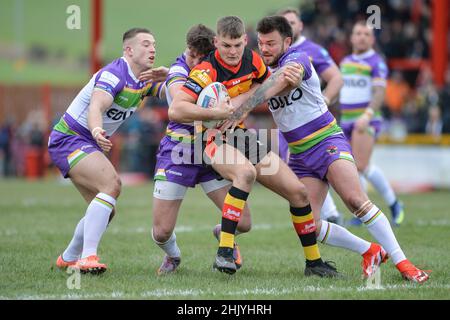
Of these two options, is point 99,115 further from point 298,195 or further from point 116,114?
point 298,195

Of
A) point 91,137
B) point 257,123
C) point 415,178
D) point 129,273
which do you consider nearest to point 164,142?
point 91,137

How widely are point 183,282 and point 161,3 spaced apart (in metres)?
36.0

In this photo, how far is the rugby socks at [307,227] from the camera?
23.2ft

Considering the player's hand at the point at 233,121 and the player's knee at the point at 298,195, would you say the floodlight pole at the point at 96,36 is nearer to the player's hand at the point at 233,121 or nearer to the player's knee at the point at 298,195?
the player's hand at the point at 233,121

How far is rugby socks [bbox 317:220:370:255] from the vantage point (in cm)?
721

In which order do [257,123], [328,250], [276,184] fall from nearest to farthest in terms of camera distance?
[276,184], [328,250], [257,123]

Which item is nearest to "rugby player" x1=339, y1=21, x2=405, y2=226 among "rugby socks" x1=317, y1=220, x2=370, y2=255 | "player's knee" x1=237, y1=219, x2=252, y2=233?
"player's knee" x1=237, y1=219, x2=252, y2=233

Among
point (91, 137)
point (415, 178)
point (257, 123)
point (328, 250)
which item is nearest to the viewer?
point (91, 137)

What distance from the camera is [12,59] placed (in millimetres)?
39469

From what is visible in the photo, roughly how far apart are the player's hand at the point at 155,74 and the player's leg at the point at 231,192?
1.11m

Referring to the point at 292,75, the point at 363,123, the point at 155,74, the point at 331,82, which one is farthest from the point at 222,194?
the point at 363,123

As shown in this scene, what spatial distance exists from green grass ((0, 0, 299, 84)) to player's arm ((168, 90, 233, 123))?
98.1ft

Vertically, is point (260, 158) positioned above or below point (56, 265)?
above

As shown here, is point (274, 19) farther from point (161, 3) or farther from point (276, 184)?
point (161, 3)
